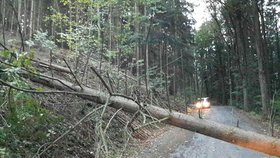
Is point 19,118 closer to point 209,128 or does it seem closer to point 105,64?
point 209,128

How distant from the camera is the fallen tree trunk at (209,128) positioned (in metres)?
6.58

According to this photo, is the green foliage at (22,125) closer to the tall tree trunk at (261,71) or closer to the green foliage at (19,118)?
the green foliage at (19,118)

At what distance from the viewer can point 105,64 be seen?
51.1 ft

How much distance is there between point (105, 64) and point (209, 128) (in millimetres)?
9295

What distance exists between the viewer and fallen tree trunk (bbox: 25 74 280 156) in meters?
6.58

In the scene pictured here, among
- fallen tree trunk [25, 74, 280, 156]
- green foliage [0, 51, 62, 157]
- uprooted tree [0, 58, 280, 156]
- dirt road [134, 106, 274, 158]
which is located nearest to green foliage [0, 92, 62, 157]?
green foliage [0, 51, 62, 157]

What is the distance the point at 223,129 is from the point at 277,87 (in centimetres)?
2517

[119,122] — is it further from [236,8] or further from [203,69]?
[203,69]

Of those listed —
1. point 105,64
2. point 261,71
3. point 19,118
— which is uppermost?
point 105,64

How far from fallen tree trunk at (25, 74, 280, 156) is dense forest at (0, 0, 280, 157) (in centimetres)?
25

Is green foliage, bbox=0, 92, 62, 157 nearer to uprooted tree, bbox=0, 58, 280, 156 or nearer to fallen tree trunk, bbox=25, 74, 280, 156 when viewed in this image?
uprooted tree, bbox=0, 58, 280, 156

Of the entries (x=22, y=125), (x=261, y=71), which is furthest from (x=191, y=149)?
(x=261, y=71)

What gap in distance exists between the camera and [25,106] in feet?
20.9

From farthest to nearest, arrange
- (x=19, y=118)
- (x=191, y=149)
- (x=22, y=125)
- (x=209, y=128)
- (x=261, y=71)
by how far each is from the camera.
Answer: (x=261, y=71)
(x=191, y=149)
(x=209, y=128)
(x=22, y=125)
(x=19, y=118)
